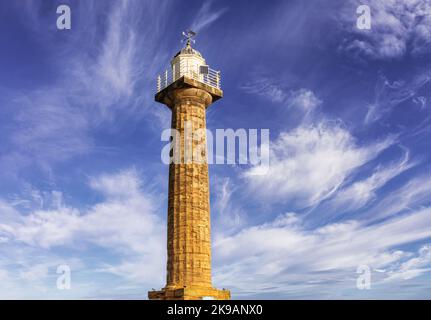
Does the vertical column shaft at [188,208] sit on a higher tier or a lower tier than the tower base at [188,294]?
higher

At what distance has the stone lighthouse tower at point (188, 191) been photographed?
26.6 metres

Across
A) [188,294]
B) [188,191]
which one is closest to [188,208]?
[188,191]

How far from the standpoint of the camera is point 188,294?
83.2 ft

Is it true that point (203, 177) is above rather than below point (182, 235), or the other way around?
above

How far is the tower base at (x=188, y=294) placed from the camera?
83.3 ft

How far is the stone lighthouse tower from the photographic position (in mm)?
26609

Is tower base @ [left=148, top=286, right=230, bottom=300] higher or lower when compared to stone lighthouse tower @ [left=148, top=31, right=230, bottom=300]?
lower

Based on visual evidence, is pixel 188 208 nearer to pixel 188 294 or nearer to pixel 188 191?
pixel 188 191

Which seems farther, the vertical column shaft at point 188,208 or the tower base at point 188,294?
the vertical column shaft at point 188,208

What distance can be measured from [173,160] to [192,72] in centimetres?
655

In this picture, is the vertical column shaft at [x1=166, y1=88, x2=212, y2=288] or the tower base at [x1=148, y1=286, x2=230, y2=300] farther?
the vertical column shaft at [x1=166, y1=88, x2=212, y2=288]
